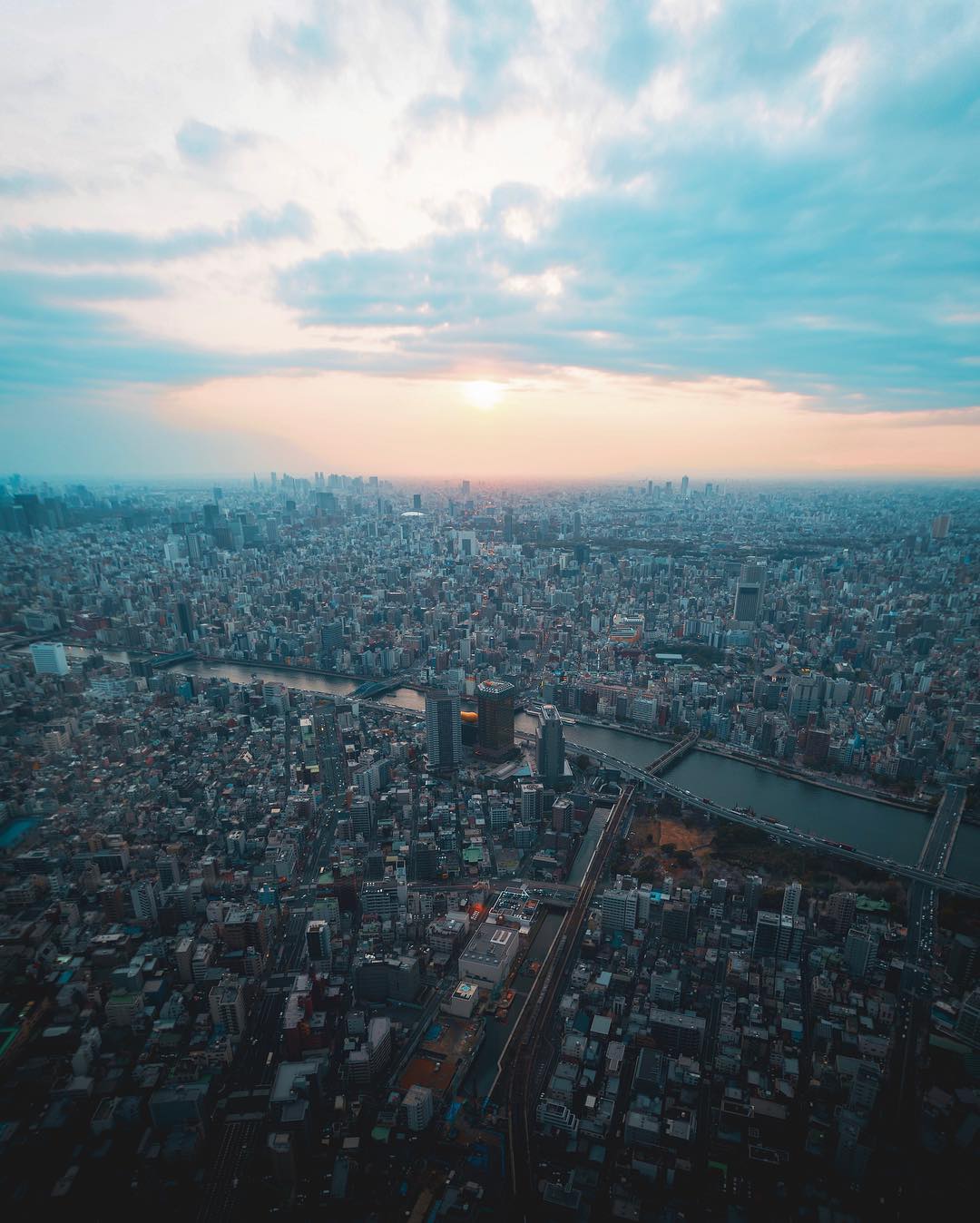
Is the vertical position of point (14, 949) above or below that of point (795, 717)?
above

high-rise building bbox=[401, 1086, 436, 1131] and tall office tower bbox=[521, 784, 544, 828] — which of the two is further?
tall office tower bbox=[521, 784, 544, 828]

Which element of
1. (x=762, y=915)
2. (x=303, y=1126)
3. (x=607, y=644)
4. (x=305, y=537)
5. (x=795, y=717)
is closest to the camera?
(x=303, y=1126)

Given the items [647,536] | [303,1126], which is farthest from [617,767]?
[647,536]

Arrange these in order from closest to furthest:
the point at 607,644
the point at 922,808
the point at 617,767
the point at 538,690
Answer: the point at 922,808, the point at 617,767, the point at 538,690, the point at 607,644

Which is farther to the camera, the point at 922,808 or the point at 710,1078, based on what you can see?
the point at 922,808

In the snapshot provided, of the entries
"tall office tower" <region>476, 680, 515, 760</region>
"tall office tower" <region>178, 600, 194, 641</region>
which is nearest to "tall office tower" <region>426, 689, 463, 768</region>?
"tall office tower" <region>476, 680, 515, 760</region>

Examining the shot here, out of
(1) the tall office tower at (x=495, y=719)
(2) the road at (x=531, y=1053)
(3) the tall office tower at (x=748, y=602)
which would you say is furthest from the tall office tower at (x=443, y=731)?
(3) the tall office tower at (x=748, y=602)

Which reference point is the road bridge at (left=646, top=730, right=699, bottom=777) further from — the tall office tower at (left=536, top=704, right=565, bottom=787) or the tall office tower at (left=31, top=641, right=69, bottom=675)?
the tall office tower at (left=31, top=641, right=69, bottom=675)

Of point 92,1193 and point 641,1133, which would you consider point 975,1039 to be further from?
point 92,1193
